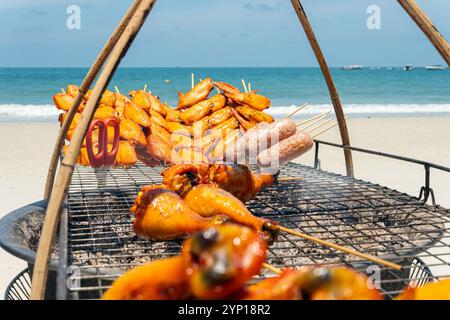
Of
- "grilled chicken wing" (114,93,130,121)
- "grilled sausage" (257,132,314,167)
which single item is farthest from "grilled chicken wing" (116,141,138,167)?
"grilled sausage" (257,132,314,167)

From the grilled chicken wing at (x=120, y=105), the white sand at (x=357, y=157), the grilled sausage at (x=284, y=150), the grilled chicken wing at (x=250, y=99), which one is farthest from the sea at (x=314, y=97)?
the grilled sausage at (x=284, y=150)

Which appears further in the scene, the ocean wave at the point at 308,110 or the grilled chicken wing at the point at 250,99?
the ocean wave at the point at 308,110

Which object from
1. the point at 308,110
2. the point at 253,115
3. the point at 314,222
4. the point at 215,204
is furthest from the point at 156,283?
the point at 308,110

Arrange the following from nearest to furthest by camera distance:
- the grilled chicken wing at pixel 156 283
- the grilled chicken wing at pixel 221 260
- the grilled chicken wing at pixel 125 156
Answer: the grilled chicken wing at pixel 221 260, the grilled chicken wing at pixel 156 283, the grilled chicken wing at pixel 125 156

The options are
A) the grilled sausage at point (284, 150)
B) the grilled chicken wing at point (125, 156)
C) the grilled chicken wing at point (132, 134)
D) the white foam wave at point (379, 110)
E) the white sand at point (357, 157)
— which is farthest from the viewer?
the white foam wave at point (379, 110)

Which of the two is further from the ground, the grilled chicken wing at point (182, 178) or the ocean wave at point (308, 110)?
the ocean wave at point (308, 110)

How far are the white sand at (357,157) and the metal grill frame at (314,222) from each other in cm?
203

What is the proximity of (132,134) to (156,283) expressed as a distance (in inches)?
149

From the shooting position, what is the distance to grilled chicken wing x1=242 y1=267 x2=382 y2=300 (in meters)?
1.21

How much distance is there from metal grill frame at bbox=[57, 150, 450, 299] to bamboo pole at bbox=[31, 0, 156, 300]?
0.61 ft

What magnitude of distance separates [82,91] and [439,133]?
15.8 m

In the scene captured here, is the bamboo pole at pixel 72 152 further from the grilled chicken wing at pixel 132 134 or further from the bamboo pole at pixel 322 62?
the grilled chicken wing at pixel 132 134

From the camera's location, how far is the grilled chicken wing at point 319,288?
121cm
